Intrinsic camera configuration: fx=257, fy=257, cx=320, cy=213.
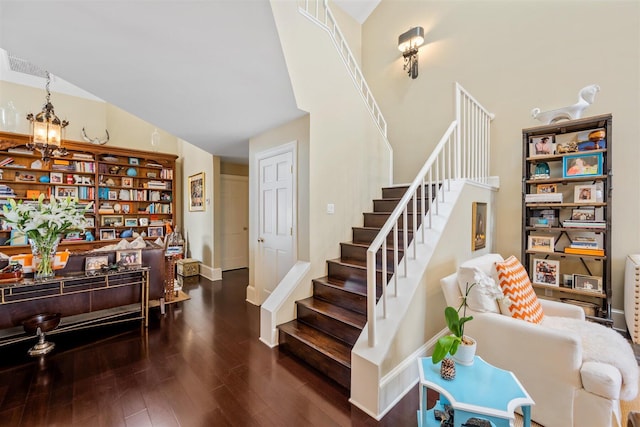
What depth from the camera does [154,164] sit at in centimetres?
604

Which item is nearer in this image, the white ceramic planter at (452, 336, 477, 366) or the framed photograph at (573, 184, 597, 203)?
the white ceramic planter at (452, 336, 477, 366)

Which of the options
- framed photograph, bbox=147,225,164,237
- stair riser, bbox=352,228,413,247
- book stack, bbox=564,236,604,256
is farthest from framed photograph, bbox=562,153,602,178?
framed photograph, bbox=147,225,164,237

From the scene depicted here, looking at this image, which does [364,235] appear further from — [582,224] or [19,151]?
[19,151]

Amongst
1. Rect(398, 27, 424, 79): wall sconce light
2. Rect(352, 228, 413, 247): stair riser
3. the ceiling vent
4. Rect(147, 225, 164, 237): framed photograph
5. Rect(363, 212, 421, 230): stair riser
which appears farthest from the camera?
Rect(147, 225, 164, 237): framed photograph

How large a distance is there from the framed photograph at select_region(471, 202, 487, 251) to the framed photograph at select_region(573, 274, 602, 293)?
2.91ft

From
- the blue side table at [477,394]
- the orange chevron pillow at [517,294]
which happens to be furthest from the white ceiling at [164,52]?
the blue side table at [477,394]

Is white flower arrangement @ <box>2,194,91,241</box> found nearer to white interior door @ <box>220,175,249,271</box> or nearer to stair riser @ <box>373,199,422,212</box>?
white interior door @ <box>220,175,249,271</box>

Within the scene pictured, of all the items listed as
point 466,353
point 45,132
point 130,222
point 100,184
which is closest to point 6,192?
point 100,184

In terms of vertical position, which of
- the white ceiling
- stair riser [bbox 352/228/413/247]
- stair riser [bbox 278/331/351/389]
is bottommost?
stair riser [bbox 278/331/351/389]

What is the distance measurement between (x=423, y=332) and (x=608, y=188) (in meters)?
2.29

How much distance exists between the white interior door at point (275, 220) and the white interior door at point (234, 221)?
2177 millimetres

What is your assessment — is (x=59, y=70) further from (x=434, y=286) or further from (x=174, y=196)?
(x=174, y=196)

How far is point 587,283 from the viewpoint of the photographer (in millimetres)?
2676

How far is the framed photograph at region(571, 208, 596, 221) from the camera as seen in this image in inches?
106
